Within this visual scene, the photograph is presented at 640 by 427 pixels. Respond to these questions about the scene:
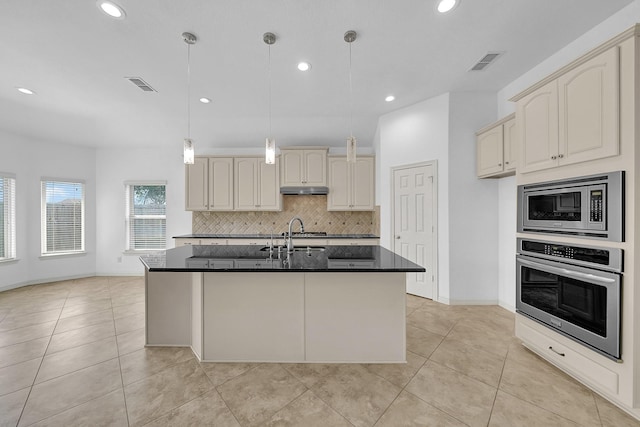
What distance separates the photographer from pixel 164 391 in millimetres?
1753

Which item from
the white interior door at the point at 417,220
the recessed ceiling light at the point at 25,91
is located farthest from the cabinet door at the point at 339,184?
the recessed ceiling light at the point at 25,91

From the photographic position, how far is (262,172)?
16.0 ft

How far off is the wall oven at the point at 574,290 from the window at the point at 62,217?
24.3ft

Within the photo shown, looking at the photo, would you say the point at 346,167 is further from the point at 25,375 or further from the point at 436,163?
the point at 25,375

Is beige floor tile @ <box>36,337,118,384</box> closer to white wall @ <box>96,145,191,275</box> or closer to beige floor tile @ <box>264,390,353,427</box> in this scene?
beige floor tile @ <box>264,390,353,427</box>

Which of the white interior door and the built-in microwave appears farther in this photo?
the white interior door

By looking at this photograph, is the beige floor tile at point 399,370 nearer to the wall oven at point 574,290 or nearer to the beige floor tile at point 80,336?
the wall oven at point 574,290

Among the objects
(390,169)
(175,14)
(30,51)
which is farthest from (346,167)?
(30,51)

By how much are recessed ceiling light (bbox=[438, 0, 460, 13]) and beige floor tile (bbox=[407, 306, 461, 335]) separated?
2958 millimetres

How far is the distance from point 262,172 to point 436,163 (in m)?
3.11

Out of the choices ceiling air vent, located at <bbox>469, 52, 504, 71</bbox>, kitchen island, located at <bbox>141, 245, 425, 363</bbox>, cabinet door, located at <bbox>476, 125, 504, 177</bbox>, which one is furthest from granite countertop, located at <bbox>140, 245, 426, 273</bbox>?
ceiling air vent, located at <bbox>469, 52, 504, 71</bbox>

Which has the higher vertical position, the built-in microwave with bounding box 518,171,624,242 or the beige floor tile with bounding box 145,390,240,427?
the built-in microwave with bounding box 518,171,624,242

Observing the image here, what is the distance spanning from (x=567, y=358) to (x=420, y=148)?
9.16 feet

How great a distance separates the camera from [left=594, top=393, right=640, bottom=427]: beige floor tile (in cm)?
147
